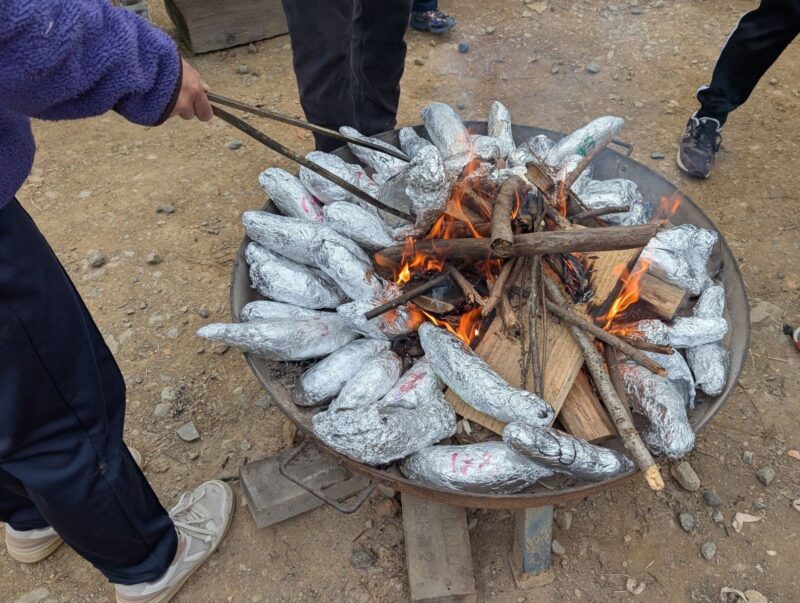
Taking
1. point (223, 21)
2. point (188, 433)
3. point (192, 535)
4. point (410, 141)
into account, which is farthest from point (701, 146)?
point (223, 21)

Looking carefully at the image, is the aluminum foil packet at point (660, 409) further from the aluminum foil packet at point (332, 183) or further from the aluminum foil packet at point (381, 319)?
the aluminum foil packet at point (332, 183)

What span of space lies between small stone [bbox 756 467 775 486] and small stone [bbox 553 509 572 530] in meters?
0.68

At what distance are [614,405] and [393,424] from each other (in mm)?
543

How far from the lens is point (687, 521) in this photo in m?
1.93

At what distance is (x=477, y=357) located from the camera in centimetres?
149

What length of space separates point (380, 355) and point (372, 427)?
280 millimetres

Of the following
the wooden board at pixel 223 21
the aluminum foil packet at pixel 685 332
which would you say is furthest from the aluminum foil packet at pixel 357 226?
the wooden board at pixel 223 21

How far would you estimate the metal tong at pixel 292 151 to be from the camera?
1.44 metres

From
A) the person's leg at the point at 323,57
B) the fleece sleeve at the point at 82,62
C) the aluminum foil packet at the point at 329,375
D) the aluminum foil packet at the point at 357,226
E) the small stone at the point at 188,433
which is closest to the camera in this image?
the fleece sleeve at the point at 82,62

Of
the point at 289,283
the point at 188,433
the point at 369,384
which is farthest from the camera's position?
the point at 188,433

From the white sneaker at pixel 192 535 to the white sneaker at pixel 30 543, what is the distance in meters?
0.31

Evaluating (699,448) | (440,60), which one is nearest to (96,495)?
(699,448)

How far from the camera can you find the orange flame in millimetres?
1670

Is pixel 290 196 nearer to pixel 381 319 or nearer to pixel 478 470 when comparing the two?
pixel 381 319
